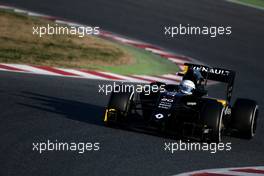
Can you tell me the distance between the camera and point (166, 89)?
49.0ft

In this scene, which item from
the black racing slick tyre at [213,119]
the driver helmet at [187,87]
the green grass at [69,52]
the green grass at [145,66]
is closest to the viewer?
the black racing slick tyre at [213,119]

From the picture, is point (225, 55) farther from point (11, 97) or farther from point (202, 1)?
point (11, 97)

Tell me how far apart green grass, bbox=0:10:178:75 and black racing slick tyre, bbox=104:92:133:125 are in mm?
5531

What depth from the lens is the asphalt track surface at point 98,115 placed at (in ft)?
37.9

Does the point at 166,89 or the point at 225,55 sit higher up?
the point at 166,89

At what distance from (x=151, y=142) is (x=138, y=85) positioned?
4572 millimetres

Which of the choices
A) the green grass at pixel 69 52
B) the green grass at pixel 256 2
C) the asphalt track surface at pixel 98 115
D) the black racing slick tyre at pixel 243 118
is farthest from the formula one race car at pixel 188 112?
the green grass at pixel 256 2

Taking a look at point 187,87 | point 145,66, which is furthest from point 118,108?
point 145,66

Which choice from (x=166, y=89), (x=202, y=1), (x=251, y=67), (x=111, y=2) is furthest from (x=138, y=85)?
(x=202, y=1)

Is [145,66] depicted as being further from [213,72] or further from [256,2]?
[256,2]

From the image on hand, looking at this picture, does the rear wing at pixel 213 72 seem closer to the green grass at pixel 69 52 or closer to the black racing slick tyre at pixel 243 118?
the black racing slick tyre at pixel 243 118

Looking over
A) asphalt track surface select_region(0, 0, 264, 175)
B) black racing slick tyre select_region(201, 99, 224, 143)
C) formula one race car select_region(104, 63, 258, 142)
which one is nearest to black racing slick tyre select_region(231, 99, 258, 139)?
formula one race car select_region(104, 63, 258, 142)

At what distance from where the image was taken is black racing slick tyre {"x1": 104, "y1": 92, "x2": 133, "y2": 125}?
14.1 meters

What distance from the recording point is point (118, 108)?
14102 millimetres
